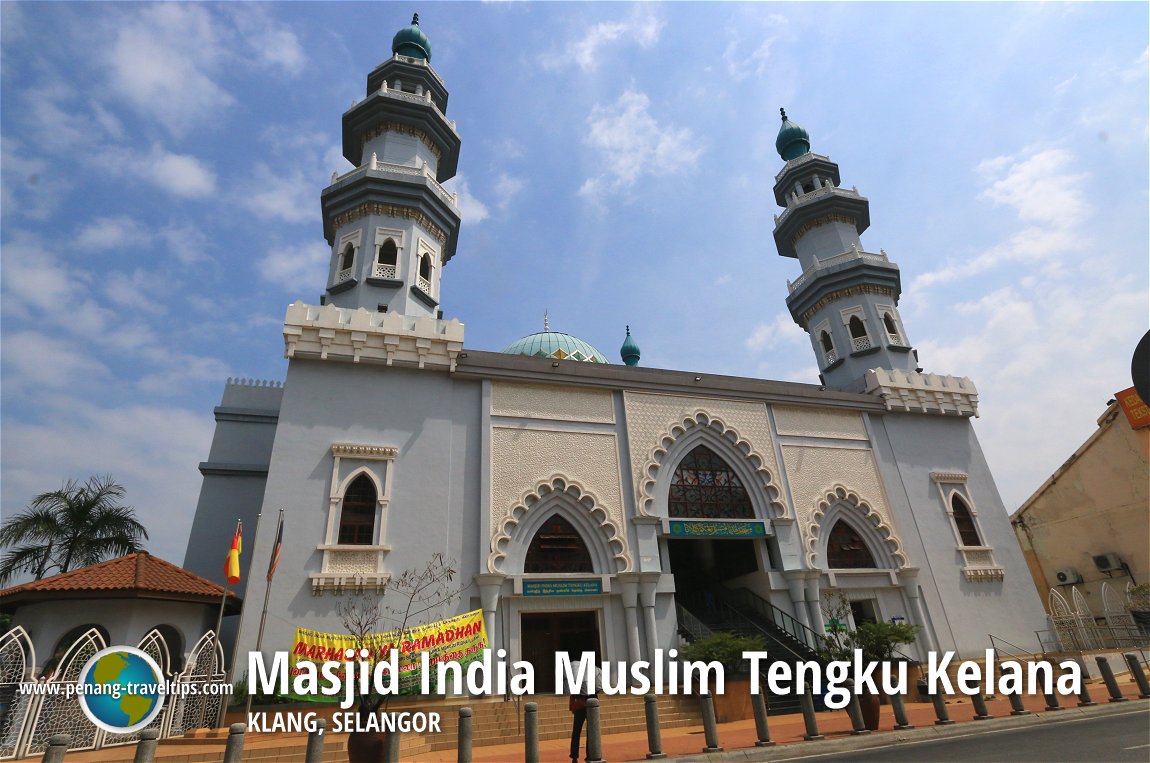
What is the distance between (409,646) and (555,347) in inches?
698

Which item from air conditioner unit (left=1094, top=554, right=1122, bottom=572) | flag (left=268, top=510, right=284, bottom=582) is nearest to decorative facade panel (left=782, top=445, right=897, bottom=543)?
air conditioner unit (left=1094, top=554, right=1122, bottom=572)

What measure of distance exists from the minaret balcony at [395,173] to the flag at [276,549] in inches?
435

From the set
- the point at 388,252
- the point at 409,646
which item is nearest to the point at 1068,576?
the point at 409,646

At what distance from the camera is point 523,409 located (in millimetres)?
16562

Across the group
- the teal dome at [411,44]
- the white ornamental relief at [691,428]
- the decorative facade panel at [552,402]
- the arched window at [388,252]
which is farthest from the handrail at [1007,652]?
the teal dome at [411,44]

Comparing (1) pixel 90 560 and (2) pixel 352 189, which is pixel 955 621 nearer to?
(2) pixel 352 189

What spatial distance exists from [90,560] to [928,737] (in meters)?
24.3

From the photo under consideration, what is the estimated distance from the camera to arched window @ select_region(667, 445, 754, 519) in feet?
56.1

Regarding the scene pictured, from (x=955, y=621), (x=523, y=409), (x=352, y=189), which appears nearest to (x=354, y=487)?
(x=523, y=409)

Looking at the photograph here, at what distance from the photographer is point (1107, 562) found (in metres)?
22.8

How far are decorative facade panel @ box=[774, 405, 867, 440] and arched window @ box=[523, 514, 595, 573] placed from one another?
25.1 feet

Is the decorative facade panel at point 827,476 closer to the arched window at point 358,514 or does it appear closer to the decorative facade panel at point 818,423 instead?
the decorative facade panel at point 818,423

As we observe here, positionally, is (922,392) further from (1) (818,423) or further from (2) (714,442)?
(2) (714,442)

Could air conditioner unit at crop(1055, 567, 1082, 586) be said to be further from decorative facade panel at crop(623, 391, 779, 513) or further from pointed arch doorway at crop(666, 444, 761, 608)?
decorative facade panel at crop(623, 391, 779, 513)
